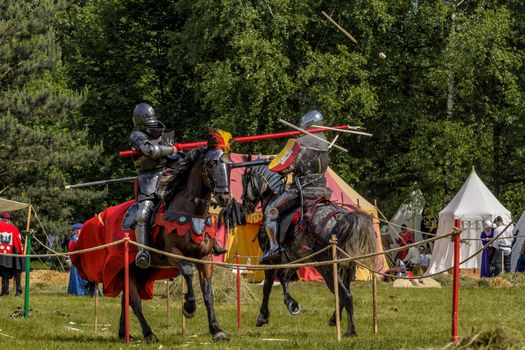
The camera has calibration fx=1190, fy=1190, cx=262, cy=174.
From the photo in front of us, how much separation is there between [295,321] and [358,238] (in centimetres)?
270

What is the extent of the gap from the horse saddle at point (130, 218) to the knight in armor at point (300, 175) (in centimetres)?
234

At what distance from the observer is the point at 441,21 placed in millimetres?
35094

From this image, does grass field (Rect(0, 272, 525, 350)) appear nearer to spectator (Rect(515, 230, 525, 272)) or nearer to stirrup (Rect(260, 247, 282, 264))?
stirrup (Rect(260, 247, 282, 264))

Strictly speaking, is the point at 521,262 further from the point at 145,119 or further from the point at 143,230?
the point at 143,230

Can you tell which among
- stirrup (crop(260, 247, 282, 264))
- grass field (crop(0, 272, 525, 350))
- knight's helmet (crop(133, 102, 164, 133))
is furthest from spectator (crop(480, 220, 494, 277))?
knight's helmet (crop(133, 102, 164, 133))

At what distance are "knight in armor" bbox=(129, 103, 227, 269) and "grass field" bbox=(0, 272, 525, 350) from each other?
1.19 metres

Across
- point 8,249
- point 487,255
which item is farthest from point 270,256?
point 487,255

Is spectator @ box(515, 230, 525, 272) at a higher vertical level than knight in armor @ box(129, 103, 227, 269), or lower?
lower

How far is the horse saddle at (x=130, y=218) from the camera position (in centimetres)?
1384

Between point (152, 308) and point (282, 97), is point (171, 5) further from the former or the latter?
point (152, 308)

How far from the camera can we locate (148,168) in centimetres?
1404

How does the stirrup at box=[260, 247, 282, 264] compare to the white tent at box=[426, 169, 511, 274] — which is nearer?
the stirrup at box=[260, 247, 282, 264]

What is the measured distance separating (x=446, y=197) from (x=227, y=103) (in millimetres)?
6919

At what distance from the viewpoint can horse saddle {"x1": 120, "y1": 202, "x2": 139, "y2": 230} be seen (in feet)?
45.4
